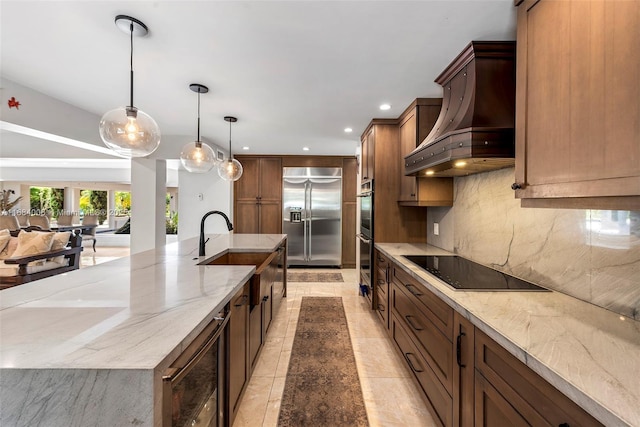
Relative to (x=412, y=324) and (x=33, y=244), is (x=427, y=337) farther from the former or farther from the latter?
(x=33, y=244)

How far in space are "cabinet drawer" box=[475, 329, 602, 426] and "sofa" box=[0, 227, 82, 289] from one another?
4.90 m

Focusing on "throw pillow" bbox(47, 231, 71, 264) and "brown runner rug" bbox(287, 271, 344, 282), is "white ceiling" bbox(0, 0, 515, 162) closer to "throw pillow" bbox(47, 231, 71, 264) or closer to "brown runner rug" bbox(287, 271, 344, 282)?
"throw pillow" bbox(47, 231, 71, 264)

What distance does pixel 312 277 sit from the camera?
17.0 feet

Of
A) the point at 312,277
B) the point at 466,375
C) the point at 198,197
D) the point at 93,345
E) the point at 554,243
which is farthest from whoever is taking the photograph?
the point at 198,197

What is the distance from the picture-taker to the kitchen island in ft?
2.30

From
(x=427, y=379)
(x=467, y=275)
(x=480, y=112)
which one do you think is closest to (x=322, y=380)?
(x=427, y=379)

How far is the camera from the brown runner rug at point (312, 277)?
4984 mm

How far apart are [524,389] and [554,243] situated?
954 millimetres

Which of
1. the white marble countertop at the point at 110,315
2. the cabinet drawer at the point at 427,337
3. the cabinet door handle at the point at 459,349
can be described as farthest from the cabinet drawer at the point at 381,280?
the white marble countertop at the point at 110,315

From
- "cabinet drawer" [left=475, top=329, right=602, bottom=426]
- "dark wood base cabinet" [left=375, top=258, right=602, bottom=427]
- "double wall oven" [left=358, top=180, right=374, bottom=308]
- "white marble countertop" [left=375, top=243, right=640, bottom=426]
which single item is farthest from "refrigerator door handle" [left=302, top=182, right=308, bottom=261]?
"cabinet drawer" [left=475, top=329, right=602, bottom=426]

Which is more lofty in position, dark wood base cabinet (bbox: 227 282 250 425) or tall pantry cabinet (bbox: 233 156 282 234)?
tall pantry cabinet (bbox: 233 156 282 234)

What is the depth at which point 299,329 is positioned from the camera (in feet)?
9.79

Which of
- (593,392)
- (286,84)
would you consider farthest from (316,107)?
(593,392)

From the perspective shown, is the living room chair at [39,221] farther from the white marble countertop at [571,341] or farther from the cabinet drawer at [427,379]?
the white marble countertop at [571,341]
